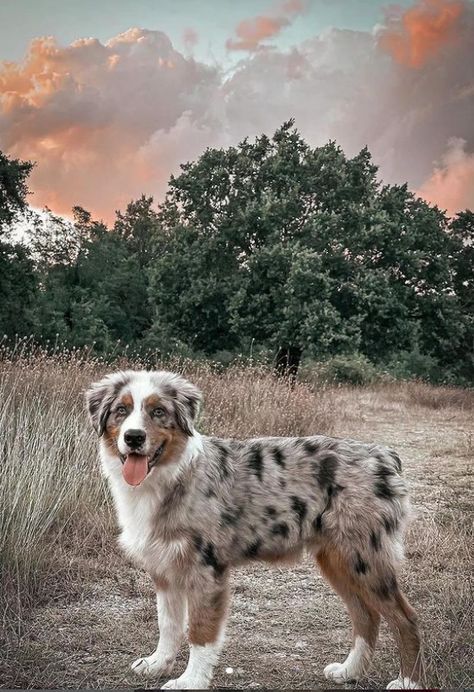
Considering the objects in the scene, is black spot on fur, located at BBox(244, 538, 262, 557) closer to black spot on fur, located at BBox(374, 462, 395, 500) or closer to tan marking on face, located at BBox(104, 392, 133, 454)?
black spot on fur, located at BBox(374, 462, 395, 500)

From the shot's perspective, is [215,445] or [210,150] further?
[210,150]

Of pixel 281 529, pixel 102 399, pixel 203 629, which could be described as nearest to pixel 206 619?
pixel 203 629

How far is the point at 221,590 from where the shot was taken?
9.43 ft

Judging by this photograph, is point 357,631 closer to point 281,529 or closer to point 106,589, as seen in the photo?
point 281,529

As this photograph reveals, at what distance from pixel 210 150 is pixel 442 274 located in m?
4.97

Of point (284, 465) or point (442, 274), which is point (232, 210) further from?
point (284, 465)

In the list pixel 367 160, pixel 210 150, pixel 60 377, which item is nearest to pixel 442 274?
pixel 367 160

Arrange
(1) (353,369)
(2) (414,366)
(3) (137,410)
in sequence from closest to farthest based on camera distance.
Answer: (3) (137,410) < (1) (353,369) < (2) (414,366)

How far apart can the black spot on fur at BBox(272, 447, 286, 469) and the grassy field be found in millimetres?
872

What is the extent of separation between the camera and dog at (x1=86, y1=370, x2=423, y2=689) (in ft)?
9.34

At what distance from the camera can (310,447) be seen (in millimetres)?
3150

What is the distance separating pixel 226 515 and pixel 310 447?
45cm

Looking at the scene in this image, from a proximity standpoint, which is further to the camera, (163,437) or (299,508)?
(299,508)

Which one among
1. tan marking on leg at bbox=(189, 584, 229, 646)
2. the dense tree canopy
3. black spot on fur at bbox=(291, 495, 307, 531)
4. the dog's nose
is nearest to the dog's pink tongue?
the dog's nose
